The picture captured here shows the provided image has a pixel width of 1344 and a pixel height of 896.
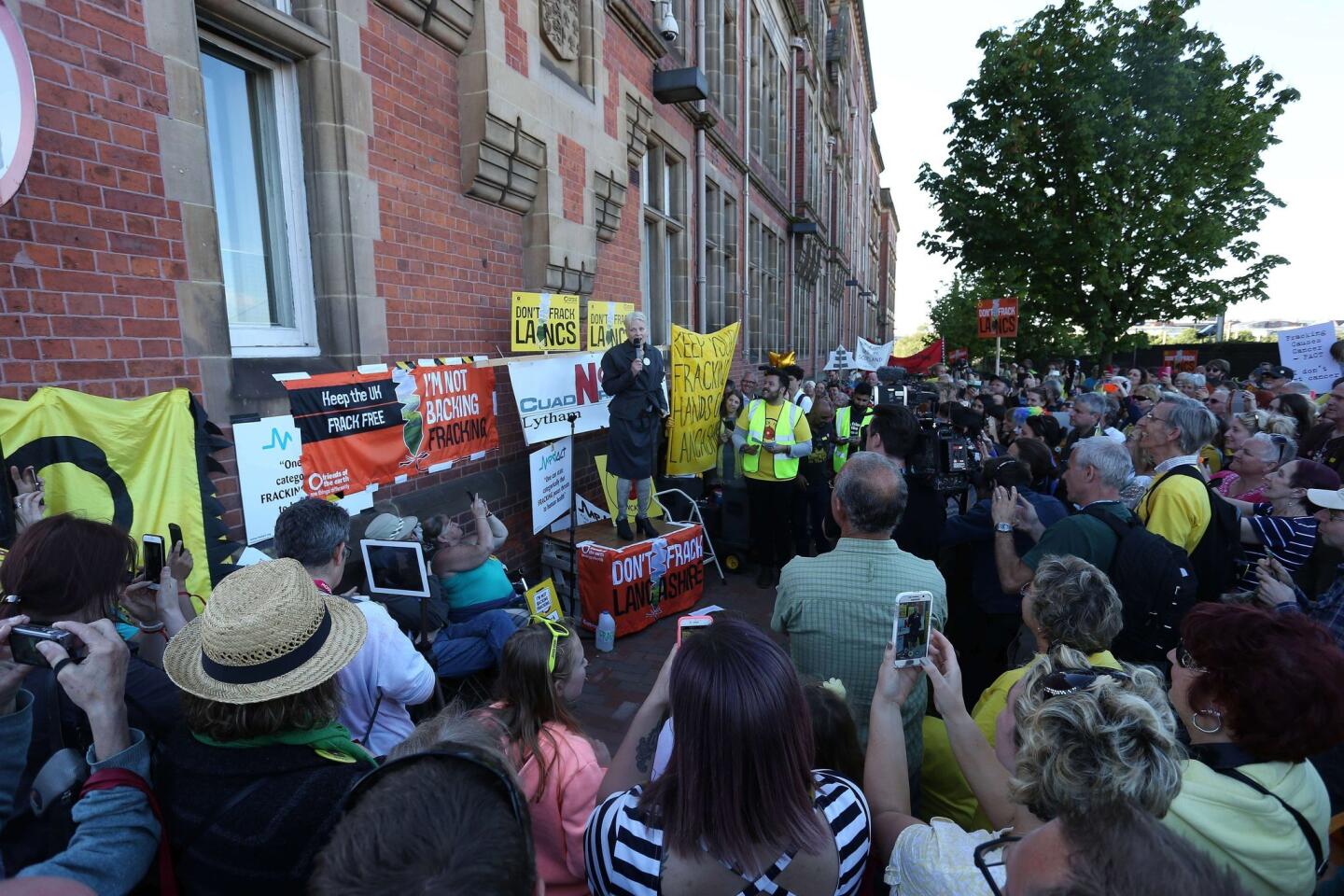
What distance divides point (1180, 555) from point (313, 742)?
3.12m

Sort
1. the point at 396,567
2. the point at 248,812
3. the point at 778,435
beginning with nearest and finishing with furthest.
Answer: the point at 248,812 < the point at 396,567 < the point at 778,435

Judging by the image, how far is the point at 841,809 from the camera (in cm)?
149

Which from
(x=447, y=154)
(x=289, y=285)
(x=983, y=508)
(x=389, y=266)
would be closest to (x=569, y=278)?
(x=447, y=154)

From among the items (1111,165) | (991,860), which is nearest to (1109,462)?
(991,860)

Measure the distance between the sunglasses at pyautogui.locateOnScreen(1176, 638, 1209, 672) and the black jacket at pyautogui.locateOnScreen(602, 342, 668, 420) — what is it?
188 inches

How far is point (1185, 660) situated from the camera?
1.84 metres

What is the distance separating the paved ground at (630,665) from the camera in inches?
170

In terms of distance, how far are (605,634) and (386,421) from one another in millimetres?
2215

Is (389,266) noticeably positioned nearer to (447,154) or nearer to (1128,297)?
(447,154)

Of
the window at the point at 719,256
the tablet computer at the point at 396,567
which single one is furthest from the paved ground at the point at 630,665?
the window at the point at 719,256

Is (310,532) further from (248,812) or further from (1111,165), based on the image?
(1111,165)

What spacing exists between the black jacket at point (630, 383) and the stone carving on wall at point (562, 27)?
100 inches

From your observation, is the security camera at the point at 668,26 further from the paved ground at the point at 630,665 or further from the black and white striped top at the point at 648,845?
the black and white striped top at the point at 648,845

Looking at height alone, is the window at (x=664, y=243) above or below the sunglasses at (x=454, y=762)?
above
